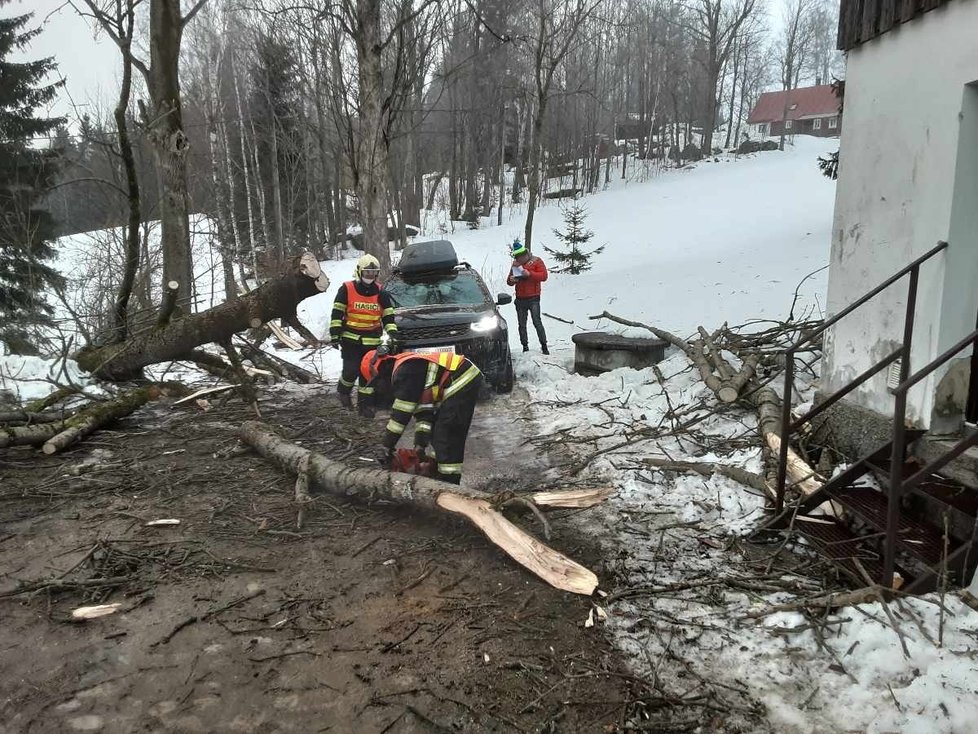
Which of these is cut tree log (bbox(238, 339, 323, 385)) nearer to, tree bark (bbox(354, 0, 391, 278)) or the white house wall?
tree bark (bbox(354, 0, 391, 278))

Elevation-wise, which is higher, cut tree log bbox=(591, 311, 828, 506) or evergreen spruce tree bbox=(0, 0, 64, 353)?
evergreen spruce tree bbox=(0, 0, 64, 353)

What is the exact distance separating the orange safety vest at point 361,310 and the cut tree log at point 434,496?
80.2 inches

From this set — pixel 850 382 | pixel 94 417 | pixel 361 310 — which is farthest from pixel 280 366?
pixel 850 382

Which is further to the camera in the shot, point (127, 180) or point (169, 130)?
point (169, 130)

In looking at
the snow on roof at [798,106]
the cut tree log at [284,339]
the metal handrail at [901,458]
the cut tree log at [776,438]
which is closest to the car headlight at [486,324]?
the cut tree log at [776,438]

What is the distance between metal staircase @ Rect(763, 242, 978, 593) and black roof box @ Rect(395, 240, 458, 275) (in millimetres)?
6074

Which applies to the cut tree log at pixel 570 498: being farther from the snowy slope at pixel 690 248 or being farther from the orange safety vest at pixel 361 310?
the snowy slope at pixel 690 248

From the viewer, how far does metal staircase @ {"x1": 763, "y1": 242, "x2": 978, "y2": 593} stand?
3268 mm

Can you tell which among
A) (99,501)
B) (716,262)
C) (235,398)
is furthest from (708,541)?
(716,262)

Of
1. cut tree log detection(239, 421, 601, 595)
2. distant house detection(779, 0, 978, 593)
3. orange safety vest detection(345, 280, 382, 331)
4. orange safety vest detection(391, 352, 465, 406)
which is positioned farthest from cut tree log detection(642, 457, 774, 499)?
orange safety vest detection(345, 280, 382, 331)

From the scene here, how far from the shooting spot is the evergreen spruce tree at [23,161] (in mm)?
→ 15672

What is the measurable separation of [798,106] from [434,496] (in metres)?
68.6

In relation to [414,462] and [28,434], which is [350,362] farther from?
[28,434]

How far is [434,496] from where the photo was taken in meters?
4.64
